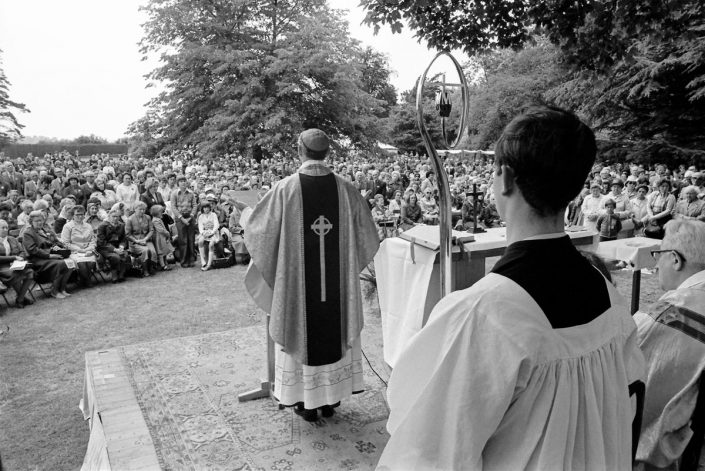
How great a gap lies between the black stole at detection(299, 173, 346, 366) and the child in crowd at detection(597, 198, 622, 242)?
7.90 metres

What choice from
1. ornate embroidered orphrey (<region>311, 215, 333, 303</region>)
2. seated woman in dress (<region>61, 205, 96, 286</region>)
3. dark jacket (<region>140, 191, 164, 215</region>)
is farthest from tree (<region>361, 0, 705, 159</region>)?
dark jacket (<region>140, 191, 164, 215</region>)

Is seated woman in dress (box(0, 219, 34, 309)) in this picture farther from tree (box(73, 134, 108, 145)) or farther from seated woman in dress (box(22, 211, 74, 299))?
tree (box(73, 134, 108, 145))

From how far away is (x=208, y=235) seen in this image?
930 centimetres

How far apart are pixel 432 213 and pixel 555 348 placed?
38.2 feet

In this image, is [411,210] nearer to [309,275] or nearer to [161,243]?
[161,243]

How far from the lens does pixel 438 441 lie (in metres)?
1.06

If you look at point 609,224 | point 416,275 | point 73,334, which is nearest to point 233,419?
point 416,275

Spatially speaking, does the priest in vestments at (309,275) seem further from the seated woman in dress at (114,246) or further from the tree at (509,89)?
the tree at (509,89)

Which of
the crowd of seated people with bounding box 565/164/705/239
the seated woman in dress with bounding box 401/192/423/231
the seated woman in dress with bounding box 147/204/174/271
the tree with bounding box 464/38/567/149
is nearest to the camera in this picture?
the seated woman in dress with bounding box 147/204/174/271

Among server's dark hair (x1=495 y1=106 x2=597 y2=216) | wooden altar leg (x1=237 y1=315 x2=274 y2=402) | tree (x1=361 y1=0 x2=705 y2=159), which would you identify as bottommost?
wooden altar leg (x1=237 y1=315 x2=274 y2=402)

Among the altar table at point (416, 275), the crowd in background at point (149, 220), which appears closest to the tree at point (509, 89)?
the crowd in background at point (149, 220)

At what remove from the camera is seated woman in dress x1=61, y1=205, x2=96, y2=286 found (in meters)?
7.89

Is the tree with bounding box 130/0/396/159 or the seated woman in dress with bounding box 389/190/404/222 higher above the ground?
the tree with bounding box 130/0/396/159

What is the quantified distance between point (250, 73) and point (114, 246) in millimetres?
14730
